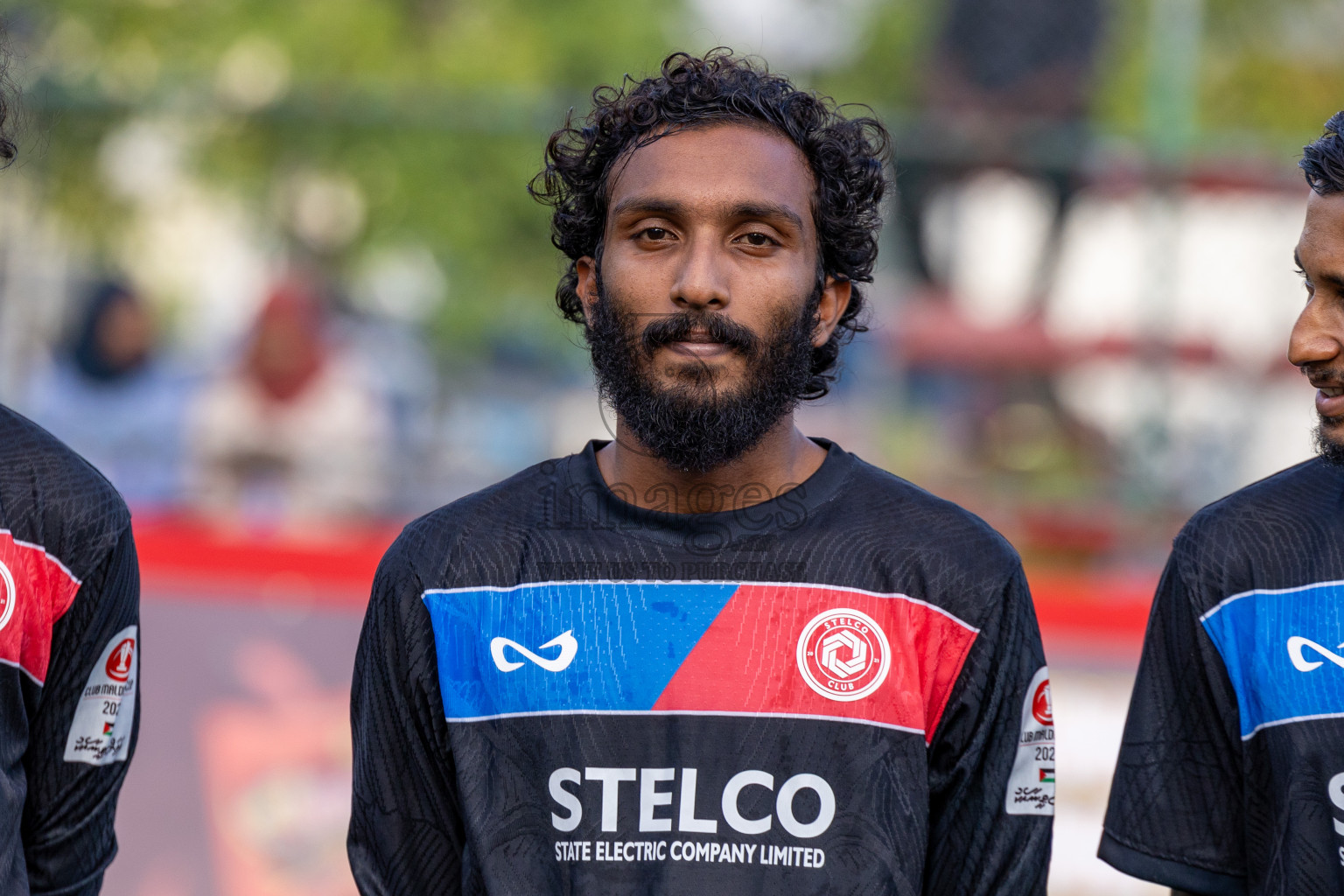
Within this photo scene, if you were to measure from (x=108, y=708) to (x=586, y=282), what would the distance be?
115cm

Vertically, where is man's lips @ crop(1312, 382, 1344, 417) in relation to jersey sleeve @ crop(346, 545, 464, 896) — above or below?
above

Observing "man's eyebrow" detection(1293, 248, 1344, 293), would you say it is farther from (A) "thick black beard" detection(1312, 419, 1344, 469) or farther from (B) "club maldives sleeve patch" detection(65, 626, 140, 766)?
(B) "club maldives sleeve patch" detection(65, 626, 140, 766)

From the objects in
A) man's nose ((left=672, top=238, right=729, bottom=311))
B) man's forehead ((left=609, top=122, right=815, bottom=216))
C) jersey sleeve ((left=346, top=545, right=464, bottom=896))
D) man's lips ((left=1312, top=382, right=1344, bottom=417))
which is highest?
man's forehead ((left=609, top=122, right=815, bottom=216))

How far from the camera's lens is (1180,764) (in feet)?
8.21

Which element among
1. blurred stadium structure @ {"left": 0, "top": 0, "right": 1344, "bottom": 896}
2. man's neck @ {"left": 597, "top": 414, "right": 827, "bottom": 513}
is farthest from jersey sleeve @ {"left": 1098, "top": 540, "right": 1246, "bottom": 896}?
blurred stadium structure @ {"left": 0, "top": 0, "right": 1344, "bottom": 896}

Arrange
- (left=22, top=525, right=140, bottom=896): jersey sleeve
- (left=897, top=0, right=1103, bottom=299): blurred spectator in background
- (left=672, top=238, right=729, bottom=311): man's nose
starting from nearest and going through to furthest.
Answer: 1. (left=672, top=238, right=729, bottom=311): man's nose
2. (left=22, top=525, right=140, bottom=896): jersey sleeve
3. (left=897, top=0, right=1103, bottom=299): blurred spectator in background

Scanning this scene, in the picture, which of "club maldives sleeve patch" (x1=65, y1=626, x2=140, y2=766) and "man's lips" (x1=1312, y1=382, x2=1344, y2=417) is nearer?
"man's lips" (x1=1312, y1=382, x2=1344, y2=417)

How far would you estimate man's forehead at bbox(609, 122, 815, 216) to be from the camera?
2461 mm

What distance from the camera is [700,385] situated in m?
2.42

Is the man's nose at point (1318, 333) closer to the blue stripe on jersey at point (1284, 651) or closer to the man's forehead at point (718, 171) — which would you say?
the blue stripe on jersey at point (1284, 651)

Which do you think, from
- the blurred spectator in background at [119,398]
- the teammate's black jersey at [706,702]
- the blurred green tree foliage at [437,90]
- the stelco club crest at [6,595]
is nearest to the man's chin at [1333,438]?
the teammate's black jersey at [706,702]

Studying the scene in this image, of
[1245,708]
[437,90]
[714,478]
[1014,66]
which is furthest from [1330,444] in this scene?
[1014,66]

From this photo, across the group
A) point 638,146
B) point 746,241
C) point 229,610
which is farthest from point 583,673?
point 229,610

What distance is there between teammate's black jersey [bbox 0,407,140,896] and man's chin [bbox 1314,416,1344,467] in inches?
79.7
